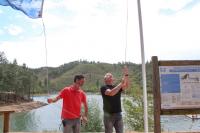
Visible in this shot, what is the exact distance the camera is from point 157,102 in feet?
29.1

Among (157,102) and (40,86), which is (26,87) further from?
(157,102)

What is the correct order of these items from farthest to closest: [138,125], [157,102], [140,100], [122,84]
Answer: [140,100] → [138,125] → [157,102] → [122,84]

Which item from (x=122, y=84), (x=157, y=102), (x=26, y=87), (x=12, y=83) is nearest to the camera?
(x=122, y=84)

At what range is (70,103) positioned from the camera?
8.38m

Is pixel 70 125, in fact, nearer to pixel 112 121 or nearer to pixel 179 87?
pixel 112 121

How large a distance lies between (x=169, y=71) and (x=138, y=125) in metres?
17.5

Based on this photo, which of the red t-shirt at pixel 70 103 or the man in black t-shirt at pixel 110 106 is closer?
the red t-shirt at pixel 70 103

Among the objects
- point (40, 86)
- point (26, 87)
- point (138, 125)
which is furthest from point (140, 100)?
point (40, 86)

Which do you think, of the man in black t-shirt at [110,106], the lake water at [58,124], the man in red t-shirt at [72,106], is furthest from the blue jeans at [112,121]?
the lake water at [58,124]

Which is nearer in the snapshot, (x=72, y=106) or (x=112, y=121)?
(x=72, y=106)

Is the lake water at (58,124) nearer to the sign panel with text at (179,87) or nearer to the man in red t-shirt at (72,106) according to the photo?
the man in red t-shirt at (72,106)

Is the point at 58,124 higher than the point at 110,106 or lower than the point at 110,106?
lower

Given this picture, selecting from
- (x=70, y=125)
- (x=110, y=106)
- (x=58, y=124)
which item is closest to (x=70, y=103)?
(x=70, y=125)

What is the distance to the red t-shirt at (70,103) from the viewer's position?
8.34 m
